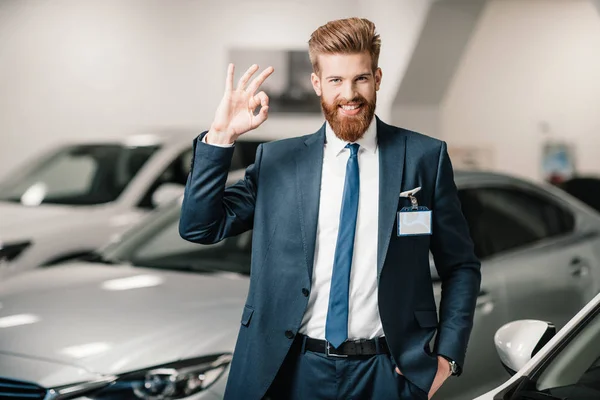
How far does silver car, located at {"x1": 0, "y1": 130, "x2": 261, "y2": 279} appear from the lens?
449cm

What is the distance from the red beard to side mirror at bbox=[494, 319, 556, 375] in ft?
2.12

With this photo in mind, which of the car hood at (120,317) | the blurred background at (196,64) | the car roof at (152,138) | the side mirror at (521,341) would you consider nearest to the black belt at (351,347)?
the side mirror at (521,341)

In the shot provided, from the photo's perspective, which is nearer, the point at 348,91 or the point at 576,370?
the point at 348,91

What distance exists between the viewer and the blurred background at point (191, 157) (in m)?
2.63

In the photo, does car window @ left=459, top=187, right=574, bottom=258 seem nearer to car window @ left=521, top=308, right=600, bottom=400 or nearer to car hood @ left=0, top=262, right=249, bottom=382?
car hood @ left=0, top=262, right=249, bottom=382

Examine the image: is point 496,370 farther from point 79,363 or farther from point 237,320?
point 79,363

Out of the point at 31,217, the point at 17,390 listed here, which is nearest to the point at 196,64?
the point at 31,217

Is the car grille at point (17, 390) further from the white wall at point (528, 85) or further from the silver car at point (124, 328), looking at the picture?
the white wall at point (528, 85)

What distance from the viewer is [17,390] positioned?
248cm

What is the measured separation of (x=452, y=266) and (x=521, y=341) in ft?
0.86

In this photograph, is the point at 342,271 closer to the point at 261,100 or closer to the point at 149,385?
the point at 261,100

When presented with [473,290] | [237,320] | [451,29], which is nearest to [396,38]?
[451,29]

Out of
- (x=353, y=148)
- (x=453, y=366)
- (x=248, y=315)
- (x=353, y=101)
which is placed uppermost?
(x=353, y=101)

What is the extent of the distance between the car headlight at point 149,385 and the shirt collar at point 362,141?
2.84ft
